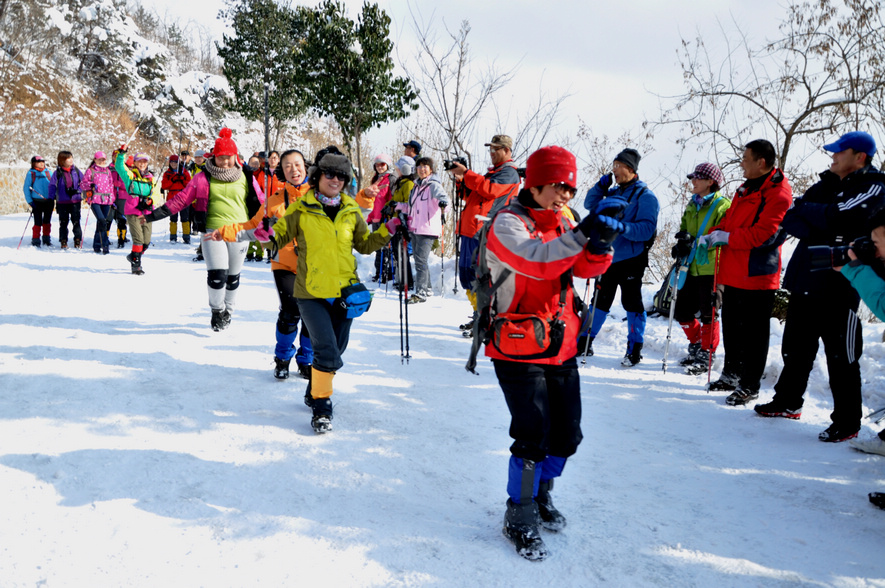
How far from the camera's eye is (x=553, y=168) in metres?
2.67

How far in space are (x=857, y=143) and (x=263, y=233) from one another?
4.63 m

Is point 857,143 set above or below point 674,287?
above

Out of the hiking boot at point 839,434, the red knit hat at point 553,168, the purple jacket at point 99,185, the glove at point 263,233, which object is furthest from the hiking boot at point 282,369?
the purple jacket at point 99,185

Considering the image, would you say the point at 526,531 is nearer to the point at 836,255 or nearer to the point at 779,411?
the point at 836,255

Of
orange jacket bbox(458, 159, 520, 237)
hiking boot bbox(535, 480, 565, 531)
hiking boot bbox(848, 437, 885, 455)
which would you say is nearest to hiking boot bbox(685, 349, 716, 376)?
hiking boot bbox(848, 437, 885, 455)

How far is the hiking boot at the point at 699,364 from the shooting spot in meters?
5.82

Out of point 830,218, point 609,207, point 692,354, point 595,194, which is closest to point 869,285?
point 830,218

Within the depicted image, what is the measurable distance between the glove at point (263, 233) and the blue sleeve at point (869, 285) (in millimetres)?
4088

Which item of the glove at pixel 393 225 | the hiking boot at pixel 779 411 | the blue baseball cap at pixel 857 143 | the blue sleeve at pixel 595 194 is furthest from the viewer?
the blue sleeve at pixel 595 194

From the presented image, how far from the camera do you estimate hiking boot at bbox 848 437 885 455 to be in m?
3.82

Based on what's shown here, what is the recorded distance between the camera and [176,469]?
3418 millimetres

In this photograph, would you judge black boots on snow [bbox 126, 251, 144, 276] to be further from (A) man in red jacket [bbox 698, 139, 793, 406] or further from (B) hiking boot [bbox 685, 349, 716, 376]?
(A) man in red jacket [bbox 698, 139, 793, 406]

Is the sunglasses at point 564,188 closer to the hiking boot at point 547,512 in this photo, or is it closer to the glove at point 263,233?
the hiking boot at point 547,512

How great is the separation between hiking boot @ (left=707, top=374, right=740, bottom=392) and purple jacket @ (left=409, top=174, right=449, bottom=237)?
4830mm
